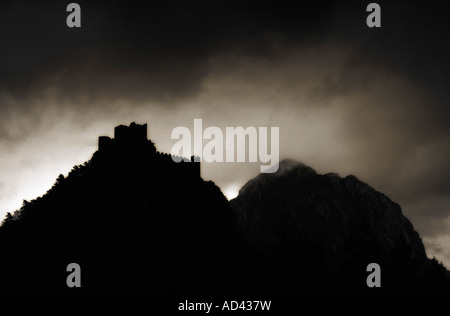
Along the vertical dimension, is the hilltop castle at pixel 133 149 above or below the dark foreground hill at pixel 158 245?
above

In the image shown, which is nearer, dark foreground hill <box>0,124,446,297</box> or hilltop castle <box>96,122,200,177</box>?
dark foreground hill <box>0,124,446,297</box>

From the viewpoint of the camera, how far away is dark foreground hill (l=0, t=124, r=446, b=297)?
301ft

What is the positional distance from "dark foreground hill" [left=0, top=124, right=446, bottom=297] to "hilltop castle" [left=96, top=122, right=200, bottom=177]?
12.9 inches

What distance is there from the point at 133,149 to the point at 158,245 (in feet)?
125

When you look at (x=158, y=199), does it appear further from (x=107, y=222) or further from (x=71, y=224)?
(x=71, y=224)

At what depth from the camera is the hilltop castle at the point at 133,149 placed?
467 ft

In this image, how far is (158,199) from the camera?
140 meters

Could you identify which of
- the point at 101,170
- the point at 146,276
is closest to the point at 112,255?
the point at 146,276

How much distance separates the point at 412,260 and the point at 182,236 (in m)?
61.2

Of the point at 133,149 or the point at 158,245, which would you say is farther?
the point at 133,149

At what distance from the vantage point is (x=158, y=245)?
4774 inches

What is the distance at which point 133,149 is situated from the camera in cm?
14600

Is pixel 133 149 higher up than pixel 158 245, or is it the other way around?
pixel 133 149

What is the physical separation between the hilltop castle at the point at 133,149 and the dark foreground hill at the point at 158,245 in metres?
0.33
